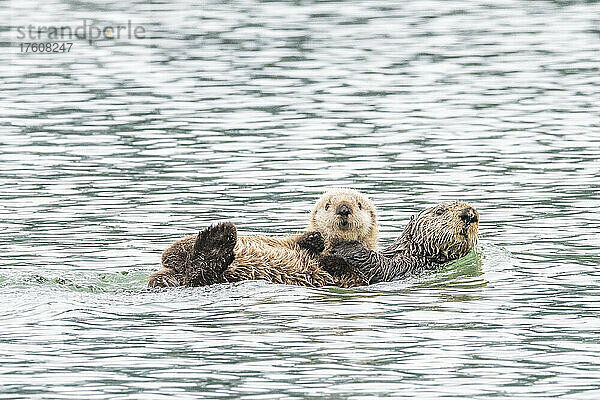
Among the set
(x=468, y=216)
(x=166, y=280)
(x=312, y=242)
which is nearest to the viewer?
(x=166, y=280)

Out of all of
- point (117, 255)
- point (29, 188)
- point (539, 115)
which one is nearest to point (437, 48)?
point (539, 115)

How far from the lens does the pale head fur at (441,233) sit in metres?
8.91

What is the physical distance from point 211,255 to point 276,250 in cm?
60

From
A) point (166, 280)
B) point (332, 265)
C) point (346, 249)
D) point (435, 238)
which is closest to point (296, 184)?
point (435, 238)

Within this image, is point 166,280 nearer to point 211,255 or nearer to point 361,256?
point 211,255

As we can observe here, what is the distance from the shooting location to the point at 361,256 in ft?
27.5

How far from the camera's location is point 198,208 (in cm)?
1073

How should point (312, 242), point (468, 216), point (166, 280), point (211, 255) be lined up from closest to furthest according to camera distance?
point (211, 255)
point (166, 280)
point (312, 242)
point (468, 216)

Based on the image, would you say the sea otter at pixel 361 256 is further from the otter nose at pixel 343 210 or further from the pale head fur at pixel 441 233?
the otter nose at pixel 343 210

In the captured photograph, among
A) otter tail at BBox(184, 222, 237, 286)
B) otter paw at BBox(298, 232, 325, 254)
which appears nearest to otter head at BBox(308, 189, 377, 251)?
otter paw at BBox(298, 232, 325, 254)

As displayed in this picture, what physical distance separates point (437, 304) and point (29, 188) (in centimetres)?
479

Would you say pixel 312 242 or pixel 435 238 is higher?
pixel 312 242

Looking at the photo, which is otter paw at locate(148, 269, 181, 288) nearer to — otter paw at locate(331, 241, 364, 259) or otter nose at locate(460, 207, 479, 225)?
otter paw at locate(331, 241, 364, 259)

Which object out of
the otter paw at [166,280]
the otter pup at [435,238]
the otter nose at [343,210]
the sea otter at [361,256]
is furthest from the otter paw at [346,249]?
the otter paw at [166,280]
